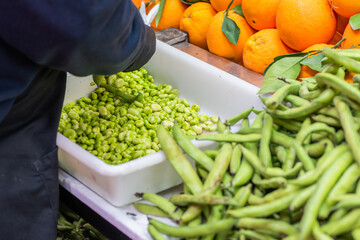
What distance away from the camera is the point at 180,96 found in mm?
1721

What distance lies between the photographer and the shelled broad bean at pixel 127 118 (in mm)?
1380

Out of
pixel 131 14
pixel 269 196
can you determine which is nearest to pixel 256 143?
pixel 269 196

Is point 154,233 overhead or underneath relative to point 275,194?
underneath

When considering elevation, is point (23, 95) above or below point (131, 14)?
below

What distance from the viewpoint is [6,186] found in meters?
1.11

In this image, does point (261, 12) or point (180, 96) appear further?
point (180, 96)

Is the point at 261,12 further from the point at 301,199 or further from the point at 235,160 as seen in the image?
the point at 301,199

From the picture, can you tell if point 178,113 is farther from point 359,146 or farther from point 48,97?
point 359,146

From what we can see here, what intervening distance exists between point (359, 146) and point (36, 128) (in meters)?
0.78

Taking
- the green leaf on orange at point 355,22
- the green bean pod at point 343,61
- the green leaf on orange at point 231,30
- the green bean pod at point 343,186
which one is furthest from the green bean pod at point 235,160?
the green leaf on orange at point 231,30

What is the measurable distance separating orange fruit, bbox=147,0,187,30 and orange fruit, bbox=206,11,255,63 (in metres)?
0.27

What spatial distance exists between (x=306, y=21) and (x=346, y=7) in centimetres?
13

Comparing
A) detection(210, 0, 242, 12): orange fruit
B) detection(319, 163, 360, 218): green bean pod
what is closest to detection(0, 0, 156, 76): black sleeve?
detection(319, 163, 360, 218): green bean pod

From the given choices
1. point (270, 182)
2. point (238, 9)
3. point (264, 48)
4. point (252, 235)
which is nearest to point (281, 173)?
point (270, 182)
